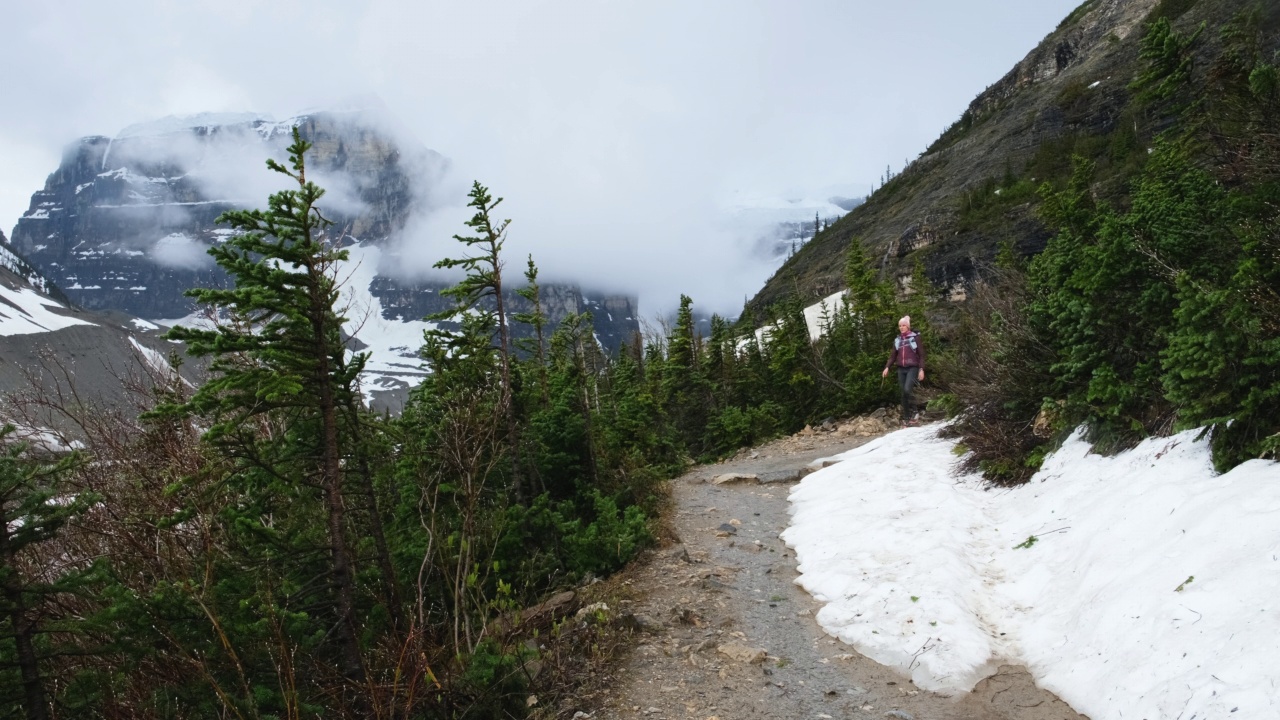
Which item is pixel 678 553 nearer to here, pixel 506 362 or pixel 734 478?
pixel 506 362

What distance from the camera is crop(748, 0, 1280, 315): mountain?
54.4 m

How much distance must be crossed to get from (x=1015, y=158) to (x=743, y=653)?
8129 cm

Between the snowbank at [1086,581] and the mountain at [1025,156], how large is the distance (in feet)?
134

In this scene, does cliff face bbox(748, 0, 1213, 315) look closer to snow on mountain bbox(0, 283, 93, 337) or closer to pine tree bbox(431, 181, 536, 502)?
pine tree bbox(431, 181, 536, 502)

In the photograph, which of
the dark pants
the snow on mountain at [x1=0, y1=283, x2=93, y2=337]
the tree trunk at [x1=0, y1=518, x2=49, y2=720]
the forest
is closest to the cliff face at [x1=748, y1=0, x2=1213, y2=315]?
the dark pants

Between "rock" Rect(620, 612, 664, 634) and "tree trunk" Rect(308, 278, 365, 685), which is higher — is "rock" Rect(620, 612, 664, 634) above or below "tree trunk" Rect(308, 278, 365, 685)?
below

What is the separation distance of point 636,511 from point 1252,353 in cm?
668

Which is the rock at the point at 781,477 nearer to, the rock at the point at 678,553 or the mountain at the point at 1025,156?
the rock at the point at 678,553

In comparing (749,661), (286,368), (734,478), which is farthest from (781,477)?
(286,368)

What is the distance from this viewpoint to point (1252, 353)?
15.1ft

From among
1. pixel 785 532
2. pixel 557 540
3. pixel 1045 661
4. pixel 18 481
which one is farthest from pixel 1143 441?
pixel 18 481

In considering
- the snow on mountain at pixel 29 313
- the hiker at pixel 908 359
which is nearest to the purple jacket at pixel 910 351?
the hiker at pixel 908 359

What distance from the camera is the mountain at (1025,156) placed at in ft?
179

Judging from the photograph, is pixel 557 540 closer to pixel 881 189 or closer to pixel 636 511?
pixel 636 511
